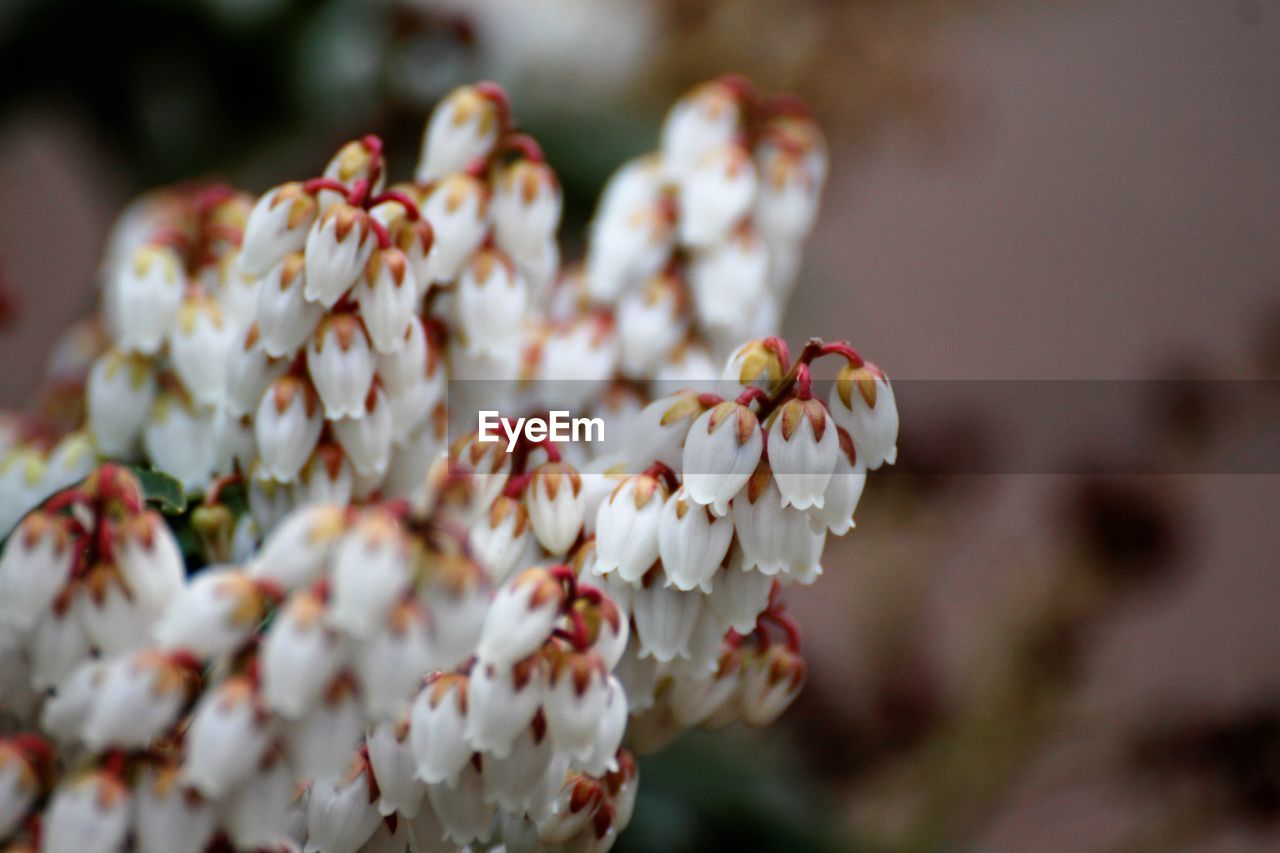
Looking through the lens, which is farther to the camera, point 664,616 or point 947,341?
point 947,341

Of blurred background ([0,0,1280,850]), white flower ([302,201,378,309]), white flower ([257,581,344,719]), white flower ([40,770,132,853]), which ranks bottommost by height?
blurred background ([0,0,1280,850])

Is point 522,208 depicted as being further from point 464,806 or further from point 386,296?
point 464,806

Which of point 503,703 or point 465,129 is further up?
point 465,129

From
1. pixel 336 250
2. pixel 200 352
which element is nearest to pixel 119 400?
pixel 200 352

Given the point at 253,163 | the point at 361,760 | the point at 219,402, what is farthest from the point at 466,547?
the point at 253,163

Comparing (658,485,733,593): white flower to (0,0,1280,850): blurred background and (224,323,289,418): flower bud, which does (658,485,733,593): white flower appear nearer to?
(224,323,289,418): flower bud

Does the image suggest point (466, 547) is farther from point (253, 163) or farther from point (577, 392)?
point (253, 163)

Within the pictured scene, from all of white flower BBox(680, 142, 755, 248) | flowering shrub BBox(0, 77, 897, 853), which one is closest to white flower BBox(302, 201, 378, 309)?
flowering shrub BBox(0, 77, 897, 853)
